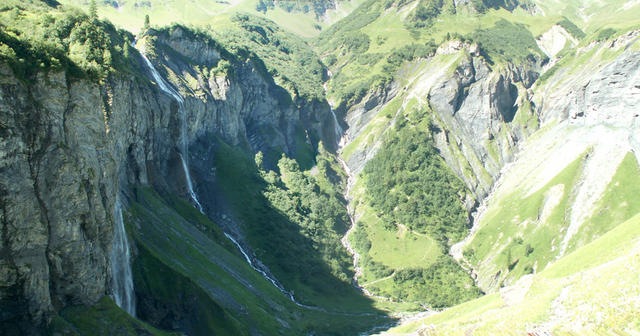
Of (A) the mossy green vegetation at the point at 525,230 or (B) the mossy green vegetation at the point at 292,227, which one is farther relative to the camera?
(A) the mossy green vegetation at the point at 525,230

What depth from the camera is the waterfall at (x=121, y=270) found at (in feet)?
181

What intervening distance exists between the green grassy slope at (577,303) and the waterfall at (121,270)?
4506cm

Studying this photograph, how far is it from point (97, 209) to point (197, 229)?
191 feet

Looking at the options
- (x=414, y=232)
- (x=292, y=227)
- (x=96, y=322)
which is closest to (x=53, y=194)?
(x=96, y=322)

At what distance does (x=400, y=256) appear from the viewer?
6442 inches

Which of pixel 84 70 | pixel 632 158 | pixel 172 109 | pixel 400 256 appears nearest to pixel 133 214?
pixel 84 70

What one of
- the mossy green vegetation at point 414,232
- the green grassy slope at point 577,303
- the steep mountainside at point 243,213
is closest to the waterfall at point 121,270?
the steep mountainside at point 243,213

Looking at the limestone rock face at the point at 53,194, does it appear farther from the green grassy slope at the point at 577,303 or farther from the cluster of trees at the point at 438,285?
the cluster of trees at the point at 438,285

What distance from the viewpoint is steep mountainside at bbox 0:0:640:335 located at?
4234 centimetres

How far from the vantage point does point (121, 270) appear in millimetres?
58812

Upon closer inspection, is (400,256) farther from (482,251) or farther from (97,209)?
(97,209)

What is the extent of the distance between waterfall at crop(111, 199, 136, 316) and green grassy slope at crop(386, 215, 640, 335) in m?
45.1

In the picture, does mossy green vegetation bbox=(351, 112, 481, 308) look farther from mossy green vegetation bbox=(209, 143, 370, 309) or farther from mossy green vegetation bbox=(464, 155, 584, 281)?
mossy green vegetation bbox=(209, 143, 370, 309)

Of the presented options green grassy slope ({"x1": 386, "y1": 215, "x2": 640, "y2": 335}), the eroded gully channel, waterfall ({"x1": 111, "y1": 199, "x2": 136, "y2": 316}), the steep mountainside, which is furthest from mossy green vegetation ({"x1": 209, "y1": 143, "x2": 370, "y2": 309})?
waterfall ({"x1": 111, "y1": 199, "x2": 136, "y2": 316})
